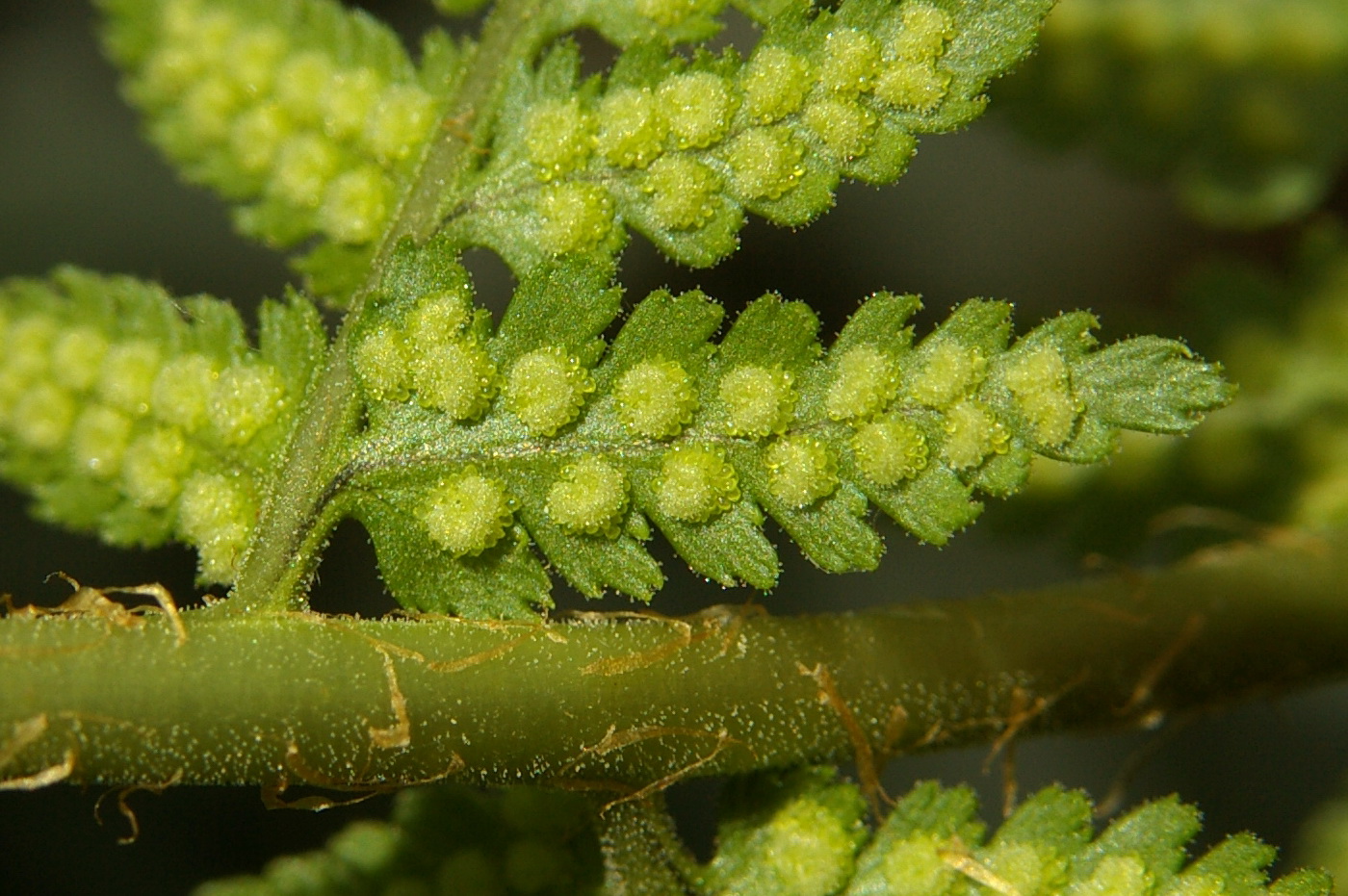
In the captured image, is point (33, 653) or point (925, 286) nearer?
point (33, 653)

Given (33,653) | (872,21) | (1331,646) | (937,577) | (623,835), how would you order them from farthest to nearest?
(937,577) < (1331,646) < (623,835) < (872,21) < (33,653)

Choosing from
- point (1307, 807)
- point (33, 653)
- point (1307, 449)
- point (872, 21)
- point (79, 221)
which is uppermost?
point (79, 221)

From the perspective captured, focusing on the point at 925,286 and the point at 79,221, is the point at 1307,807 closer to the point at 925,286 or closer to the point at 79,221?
the point at 925,286

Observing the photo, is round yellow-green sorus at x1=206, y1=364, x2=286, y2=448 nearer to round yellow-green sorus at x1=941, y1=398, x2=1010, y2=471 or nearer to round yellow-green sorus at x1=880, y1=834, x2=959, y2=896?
round yellow-green sorus at x1=941, y1=398, x2=1010, y2=471

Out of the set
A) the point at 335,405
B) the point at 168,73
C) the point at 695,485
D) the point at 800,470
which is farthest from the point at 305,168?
the point at 800,470

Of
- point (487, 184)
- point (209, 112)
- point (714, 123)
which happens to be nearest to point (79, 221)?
point (209, 112)

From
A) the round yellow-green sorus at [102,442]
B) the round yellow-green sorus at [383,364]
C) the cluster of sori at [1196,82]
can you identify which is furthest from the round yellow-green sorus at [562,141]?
the cluster of sori at [1196,82]
